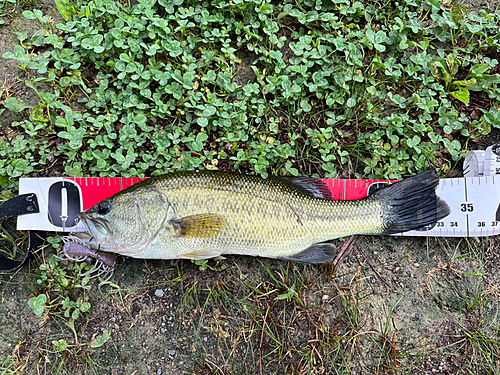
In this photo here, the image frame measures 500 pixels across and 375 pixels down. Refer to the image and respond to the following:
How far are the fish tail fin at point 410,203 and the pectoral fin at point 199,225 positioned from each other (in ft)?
5.25

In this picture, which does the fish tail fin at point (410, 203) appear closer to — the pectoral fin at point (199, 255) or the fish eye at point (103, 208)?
the pectoral fin at point (199, 255)

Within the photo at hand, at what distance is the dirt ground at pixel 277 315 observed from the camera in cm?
335

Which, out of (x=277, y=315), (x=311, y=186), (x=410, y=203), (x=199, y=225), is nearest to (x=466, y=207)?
(x=410, y=203)

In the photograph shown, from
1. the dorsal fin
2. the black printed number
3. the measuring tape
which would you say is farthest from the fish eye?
the black printed number

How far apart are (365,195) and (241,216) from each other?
146 centimetres

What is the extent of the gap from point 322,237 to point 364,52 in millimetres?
2293

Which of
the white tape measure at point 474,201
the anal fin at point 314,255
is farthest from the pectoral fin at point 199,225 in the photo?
the white tape measure at point 474,201

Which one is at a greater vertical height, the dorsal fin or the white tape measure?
the dorsal fin

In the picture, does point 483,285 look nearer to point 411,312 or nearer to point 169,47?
point 411,312

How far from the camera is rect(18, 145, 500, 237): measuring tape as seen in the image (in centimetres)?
348

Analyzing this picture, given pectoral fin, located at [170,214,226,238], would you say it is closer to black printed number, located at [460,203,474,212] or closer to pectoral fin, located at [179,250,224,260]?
pectoral fin, located at [179,250,224,260]

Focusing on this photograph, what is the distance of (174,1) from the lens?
3.82 m

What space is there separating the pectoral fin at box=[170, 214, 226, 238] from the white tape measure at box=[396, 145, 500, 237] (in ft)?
6.67

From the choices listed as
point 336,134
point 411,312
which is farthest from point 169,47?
point 411,312
